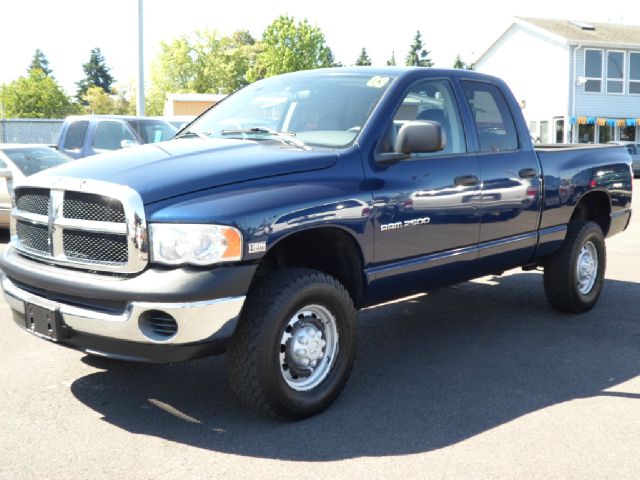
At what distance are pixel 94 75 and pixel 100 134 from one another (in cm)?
9322

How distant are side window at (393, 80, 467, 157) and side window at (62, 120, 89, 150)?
9863 mm

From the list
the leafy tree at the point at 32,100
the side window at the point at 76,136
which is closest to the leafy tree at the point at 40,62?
the leafy tree at the point at 32,100

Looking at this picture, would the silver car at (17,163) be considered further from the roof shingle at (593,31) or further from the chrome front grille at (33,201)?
the roof shingle at (593,31)

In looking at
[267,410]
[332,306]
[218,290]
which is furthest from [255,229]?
[267,410]

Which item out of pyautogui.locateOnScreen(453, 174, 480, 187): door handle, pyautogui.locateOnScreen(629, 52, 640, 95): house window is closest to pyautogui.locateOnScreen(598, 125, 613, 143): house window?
pyautogui.locateOnScreen(629, 52, 640, 95): house window

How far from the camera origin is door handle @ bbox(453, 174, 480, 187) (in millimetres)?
4945

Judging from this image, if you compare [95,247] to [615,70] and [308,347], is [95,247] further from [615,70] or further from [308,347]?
[615,70]

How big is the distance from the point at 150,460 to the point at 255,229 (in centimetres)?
117

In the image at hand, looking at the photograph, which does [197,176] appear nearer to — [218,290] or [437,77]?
[218,290]

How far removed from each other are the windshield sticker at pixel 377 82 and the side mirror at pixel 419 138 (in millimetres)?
504

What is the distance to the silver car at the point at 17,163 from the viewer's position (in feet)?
34.7

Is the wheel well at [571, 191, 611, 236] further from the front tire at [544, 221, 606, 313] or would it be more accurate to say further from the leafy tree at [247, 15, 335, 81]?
the leafy tree at [247, 15, 335, 81]

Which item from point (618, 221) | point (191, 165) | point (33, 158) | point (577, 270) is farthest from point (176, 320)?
point (33, 158)

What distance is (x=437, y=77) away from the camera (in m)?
5.21
